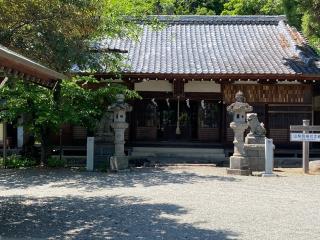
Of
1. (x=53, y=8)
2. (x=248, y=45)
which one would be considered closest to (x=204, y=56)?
(x=248, y=45)

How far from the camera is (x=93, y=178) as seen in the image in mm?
13109

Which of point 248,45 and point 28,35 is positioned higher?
point 248,45

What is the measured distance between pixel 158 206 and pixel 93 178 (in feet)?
14.8

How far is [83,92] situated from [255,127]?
579cm

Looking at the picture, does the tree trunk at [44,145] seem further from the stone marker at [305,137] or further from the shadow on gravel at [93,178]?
the stone marker at [305,137]

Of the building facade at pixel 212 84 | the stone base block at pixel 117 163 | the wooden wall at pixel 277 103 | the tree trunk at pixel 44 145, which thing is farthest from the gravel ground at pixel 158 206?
the building facade at pixel 212 84

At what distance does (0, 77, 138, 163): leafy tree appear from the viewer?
14.7 meters

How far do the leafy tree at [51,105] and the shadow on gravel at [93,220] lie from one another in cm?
507

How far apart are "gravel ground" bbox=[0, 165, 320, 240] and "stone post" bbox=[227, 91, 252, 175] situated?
1.94ft

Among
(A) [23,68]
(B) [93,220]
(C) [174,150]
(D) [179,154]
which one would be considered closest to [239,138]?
(D) [179,154]

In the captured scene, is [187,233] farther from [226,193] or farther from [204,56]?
[204,56]

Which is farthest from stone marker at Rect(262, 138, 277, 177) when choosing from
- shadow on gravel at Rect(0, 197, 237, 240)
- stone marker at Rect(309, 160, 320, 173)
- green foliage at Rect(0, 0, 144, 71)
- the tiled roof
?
green foliage at Rect(0, 0, 144, 71)

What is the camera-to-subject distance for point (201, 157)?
17.6 m

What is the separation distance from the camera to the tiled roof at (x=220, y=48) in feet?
56.7
